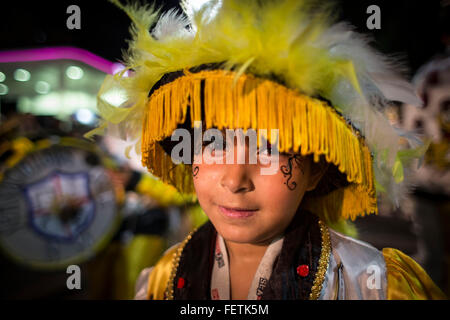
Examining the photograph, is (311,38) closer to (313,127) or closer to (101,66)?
(313,127)

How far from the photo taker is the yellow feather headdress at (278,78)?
2.04 ft

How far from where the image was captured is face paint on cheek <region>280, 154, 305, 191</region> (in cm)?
71

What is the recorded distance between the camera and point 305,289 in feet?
2.56

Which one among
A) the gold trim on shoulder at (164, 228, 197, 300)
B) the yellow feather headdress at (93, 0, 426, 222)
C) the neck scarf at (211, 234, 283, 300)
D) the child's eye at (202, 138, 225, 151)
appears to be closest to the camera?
the yellow feather headdress at (93, 0, 426, 222)

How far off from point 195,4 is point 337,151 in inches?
21.1

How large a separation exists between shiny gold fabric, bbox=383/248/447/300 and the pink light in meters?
1.09

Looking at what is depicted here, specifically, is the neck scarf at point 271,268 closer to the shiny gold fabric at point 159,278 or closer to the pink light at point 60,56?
the shiny gold fabric at point 159,278

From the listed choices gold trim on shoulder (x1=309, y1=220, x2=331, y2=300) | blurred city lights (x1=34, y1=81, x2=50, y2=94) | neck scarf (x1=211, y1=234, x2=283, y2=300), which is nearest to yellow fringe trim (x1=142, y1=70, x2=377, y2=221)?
gold trim on shoulder (x1=309, y1=220, x2=331, y2=300)

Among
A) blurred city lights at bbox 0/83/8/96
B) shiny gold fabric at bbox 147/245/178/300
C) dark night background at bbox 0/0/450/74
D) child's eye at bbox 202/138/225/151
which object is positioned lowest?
shiny gold fabric at bbox 147/245/178/300

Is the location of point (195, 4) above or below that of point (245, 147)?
above

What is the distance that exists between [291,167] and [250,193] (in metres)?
0.13

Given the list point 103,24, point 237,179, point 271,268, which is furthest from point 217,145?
point 103,24

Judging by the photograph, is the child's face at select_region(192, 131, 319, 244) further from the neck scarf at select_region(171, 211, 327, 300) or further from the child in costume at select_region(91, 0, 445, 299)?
the neck scarf at select_region(171, 211, 327, 300)

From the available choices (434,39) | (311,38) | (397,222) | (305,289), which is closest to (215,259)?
(305,289)
